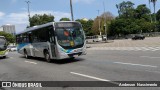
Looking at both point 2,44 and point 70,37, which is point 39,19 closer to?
point 2,44

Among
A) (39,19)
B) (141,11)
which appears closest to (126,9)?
(141,11)

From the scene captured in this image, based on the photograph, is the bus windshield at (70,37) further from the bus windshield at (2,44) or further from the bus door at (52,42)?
the bus windshield at (2,44)

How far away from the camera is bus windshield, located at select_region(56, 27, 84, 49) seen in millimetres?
17031

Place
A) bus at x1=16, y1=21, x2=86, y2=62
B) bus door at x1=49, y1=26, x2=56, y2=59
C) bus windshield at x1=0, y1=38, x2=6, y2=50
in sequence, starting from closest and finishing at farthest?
bus at x1=16, y1=21, x2=86, y2=62 → bus door at x1=49, y1=26, x2=56, y2=59 → bus windshield at x1=0, y1=38, x2=6, y2=50

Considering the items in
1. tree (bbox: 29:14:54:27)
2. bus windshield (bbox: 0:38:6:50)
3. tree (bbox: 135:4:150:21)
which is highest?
tree (bbox: 135:4:150:21)

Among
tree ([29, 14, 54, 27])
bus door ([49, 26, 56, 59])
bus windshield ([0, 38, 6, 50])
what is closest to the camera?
bus door ([49, 26, 56, 59])

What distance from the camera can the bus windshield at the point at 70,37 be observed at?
17.0m

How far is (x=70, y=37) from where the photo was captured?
17.3m

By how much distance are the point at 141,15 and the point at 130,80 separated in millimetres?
109520

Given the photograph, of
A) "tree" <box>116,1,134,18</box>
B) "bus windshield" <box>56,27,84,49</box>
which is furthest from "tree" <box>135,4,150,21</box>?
"bus windshield" <box>56,27,84,49</box>

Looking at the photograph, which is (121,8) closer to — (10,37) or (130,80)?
(10,37)

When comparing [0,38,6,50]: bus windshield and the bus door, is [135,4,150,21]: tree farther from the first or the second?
the bus door

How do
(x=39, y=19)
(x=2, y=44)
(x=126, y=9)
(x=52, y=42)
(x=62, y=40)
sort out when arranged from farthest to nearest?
(x=126, y=9) < (x=39, y=19) < (x=2, y=44) < (x=52, y=42) < (x=62, y=40)

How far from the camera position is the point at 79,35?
704 inches
